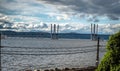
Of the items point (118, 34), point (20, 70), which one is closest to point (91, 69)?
point (118, 34)

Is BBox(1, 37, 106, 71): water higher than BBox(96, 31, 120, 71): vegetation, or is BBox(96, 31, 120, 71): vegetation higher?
BBox(96, 31, 120, 71): vegetation

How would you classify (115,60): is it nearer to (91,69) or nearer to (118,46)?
(118,46)

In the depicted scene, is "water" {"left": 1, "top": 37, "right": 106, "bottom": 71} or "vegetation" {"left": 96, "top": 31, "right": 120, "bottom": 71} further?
"water" {"left": 1, "top": 37, "right": 106, "bottom": 71}

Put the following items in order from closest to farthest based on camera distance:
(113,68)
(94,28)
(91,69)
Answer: (113,68)
(91,69)
(94,28)

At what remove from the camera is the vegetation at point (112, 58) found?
27.2 feet

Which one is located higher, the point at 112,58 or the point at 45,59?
the point at 112,58

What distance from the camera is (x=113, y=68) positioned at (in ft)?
27.0

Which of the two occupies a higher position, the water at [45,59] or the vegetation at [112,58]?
the vegetation at [112,58]

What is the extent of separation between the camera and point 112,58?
8.33 m

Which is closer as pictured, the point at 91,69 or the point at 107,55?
the point at 107,55

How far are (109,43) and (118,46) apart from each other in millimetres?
239

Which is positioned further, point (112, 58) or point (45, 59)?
point (45, 59)

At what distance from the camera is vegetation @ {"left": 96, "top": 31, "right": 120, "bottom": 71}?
27.2 ft

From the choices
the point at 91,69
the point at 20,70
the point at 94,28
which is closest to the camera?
the point at 91,69
